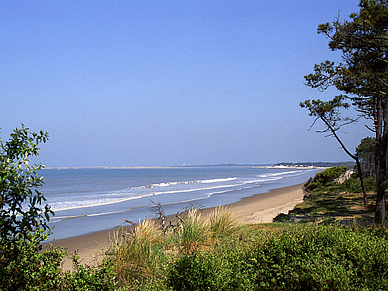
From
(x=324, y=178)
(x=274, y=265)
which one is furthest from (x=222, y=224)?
(x=324, y=178)

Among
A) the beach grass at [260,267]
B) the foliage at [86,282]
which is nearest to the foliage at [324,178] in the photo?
the beach grass at [260,267]

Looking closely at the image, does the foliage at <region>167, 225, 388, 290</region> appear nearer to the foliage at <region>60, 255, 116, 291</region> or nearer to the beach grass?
the beach grass

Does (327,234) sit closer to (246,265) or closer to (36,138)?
(246,265)

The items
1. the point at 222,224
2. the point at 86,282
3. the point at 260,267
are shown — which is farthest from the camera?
the point at 222,224

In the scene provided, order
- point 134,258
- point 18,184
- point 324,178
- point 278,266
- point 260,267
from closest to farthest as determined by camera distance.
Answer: point 18,184 → point 278,266 → point 260,267 → point 134,258 → point 324,178

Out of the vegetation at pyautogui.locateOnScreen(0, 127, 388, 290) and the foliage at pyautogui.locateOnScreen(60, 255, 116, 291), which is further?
the foliage at pyautogui.locateOnScreen(60, 255, 116, 291)

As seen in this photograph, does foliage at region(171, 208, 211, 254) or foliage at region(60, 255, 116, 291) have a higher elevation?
foliage at region(60, 255, 116, 291)

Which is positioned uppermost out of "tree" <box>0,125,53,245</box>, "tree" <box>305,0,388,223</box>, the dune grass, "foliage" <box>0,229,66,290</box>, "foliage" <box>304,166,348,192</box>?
"tree" <box>305,0,388,223</box>

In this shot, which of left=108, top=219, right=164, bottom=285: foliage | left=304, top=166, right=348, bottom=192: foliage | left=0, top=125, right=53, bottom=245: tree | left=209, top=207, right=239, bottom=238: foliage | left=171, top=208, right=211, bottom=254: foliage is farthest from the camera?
left=304, top=166, right=348, bottom=192: foliage

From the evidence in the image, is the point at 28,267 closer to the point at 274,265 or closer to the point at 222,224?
the point at 274,265

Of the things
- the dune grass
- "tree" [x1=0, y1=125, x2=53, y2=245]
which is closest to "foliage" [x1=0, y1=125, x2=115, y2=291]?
"tree" [x1=0, y1=125, x2=53, y2=245]

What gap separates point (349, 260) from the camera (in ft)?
16.0

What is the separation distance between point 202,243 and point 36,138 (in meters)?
5.05

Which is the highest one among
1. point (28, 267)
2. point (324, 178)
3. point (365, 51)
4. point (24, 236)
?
point (365, 51)
